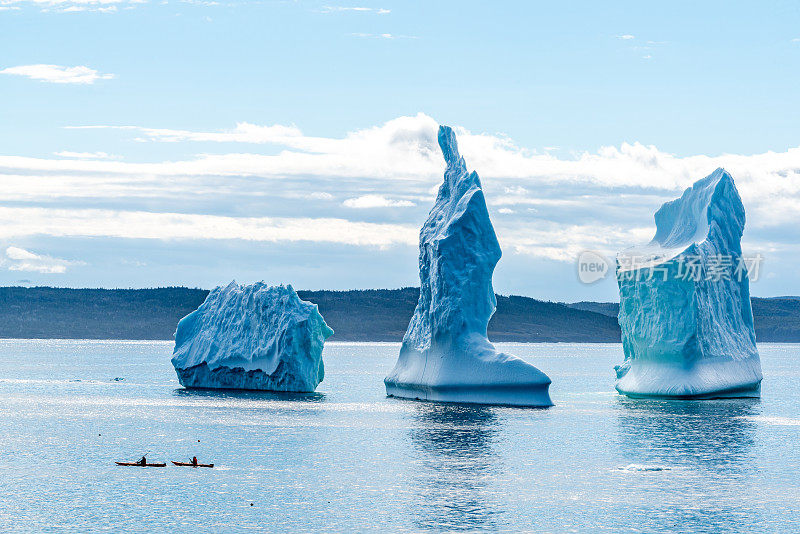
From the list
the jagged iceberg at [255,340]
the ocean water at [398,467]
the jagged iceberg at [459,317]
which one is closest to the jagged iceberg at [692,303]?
the ocean water at [398,467]

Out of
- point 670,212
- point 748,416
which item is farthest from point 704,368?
point 670,212

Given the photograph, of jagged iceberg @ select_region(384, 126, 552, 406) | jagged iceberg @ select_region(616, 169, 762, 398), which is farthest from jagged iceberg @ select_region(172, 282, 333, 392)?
jagged iceberg @ select_region(616, 169, 762, 398)

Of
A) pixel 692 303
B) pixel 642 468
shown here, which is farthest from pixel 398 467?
pixel 692 303

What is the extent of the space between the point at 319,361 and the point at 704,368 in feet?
60.7

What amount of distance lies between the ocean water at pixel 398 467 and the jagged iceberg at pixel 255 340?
5.92ft

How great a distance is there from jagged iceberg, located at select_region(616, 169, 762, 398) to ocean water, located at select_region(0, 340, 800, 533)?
1719 mm

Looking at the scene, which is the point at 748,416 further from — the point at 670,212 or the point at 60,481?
the point at 60,481

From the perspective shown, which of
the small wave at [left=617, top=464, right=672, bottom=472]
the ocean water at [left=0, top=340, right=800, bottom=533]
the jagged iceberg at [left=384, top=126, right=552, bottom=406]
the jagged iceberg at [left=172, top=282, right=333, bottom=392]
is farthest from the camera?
the jagged iceberg at [left=172, top=282, right=333, bottom=392]

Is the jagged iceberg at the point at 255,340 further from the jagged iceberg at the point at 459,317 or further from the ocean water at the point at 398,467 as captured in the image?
the jagged iceberg at the point at 459,317

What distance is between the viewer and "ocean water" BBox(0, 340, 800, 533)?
2267cm

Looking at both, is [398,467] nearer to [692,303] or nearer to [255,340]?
[692,303]

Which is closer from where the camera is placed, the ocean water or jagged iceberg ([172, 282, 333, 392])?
the ocean water

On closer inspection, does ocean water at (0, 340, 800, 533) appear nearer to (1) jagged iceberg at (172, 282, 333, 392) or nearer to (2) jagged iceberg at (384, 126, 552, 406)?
(2) jagged iceberg at (384, 126, 552, 406)

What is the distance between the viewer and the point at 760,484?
90.0 feet
